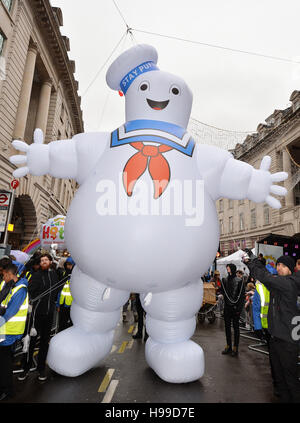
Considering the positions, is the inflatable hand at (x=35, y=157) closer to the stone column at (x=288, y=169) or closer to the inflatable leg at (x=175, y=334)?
the inflatable leg at (x=175, y=334)

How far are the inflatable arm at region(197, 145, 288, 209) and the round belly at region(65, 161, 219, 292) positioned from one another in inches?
21.9

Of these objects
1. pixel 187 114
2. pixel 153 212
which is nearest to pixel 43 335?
pixel 153 212

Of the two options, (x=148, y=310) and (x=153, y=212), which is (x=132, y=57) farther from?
(x=148, y=310)

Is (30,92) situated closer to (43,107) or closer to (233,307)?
(43,107)

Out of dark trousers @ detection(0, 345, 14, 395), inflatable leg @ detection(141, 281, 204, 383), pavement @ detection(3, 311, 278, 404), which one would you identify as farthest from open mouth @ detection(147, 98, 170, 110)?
pavement @ detection(3, 311, 278, 404)

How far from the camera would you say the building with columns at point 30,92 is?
11.7 meters

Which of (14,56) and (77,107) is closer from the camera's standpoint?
(14,56)

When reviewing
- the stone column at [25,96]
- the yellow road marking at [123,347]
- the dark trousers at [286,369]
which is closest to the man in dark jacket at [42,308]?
the yellow road marking at [123,347]

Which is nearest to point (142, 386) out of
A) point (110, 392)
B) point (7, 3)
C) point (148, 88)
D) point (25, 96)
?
point (110, 392)

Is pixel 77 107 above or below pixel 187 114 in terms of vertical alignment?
above

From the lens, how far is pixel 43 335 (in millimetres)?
3977

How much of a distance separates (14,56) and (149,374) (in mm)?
13499

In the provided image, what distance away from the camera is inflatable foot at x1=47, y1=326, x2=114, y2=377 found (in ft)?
11.6

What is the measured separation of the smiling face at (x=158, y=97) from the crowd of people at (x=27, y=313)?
8.65 ft
